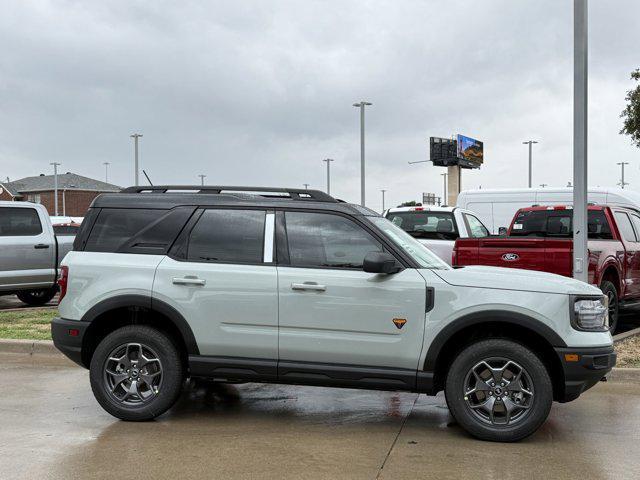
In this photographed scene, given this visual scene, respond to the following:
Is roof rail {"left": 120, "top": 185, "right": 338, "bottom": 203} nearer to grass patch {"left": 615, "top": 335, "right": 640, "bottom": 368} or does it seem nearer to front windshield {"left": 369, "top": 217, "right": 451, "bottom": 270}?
front windshield {"left": 369, "top": 217, "right": 451, "bottom": 270}

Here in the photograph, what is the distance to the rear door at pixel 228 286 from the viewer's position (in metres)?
5.76

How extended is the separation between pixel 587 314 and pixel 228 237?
9.62 feet

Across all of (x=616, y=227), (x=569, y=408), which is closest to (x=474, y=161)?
(x=616, y=227)

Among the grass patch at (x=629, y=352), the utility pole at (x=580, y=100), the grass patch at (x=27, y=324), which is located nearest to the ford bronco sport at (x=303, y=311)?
the grass patch at (x=629, y=352)

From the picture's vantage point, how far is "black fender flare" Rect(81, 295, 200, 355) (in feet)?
19.2

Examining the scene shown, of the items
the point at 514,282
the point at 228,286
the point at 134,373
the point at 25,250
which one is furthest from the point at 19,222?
the point at 514,282

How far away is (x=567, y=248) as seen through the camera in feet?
28.6

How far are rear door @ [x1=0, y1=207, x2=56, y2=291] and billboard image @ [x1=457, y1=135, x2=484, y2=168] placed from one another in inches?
2238

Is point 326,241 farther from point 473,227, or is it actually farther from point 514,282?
point 473,227

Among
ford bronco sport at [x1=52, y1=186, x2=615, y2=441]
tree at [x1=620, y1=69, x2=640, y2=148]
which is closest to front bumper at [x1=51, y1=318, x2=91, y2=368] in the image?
ford bronco sport at [x1=52, y1=186, x2=615, y2=441]

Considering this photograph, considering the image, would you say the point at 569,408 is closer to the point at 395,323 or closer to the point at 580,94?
the point at 395,323

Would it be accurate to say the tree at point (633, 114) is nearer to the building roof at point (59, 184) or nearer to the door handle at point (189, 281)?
the door handle at point (189, 281)

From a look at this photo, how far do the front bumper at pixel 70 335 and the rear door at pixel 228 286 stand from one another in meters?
0.76

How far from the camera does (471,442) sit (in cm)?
549
